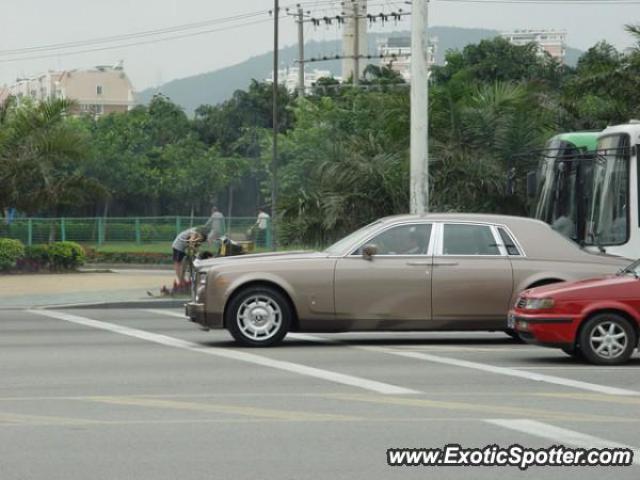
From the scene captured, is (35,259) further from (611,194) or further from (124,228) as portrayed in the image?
(611,194)

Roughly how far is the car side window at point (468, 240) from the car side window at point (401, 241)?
24cm

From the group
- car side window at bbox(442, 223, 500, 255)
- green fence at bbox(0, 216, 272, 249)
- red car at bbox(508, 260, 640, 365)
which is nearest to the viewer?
red car at bbox(508, 260, 640, 365)

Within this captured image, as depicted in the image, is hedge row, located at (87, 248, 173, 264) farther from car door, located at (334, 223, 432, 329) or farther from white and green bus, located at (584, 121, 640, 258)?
car door, located at (334, 223, 432, 329)

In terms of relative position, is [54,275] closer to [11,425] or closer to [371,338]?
[371,338]

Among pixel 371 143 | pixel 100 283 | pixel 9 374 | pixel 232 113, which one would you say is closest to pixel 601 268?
pixel 9 374

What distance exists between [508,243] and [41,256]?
25.8 metres

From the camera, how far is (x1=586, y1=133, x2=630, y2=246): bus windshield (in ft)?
73.1

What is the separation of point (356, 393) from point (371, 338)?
635 centimetres

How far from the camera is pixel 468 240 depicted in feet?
58.6

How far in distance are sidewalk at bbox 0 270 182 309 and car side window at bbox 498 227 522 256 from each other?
11494mm

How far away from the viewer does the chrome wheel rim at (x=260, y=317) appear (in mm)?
17453

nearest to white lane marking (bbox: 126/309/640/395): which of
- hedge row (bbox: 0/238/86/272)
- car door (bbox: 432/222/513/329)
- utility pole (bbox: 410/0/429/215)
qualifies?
car door (bbox: 432/222/513/329)

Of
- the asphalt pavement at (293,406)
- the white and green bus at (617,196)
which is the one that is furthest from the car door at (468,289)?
the white and green bus at (617,196)

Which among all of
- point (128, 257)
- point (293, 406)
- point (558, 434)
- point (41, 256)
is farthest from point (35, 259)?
point (558, 434)
